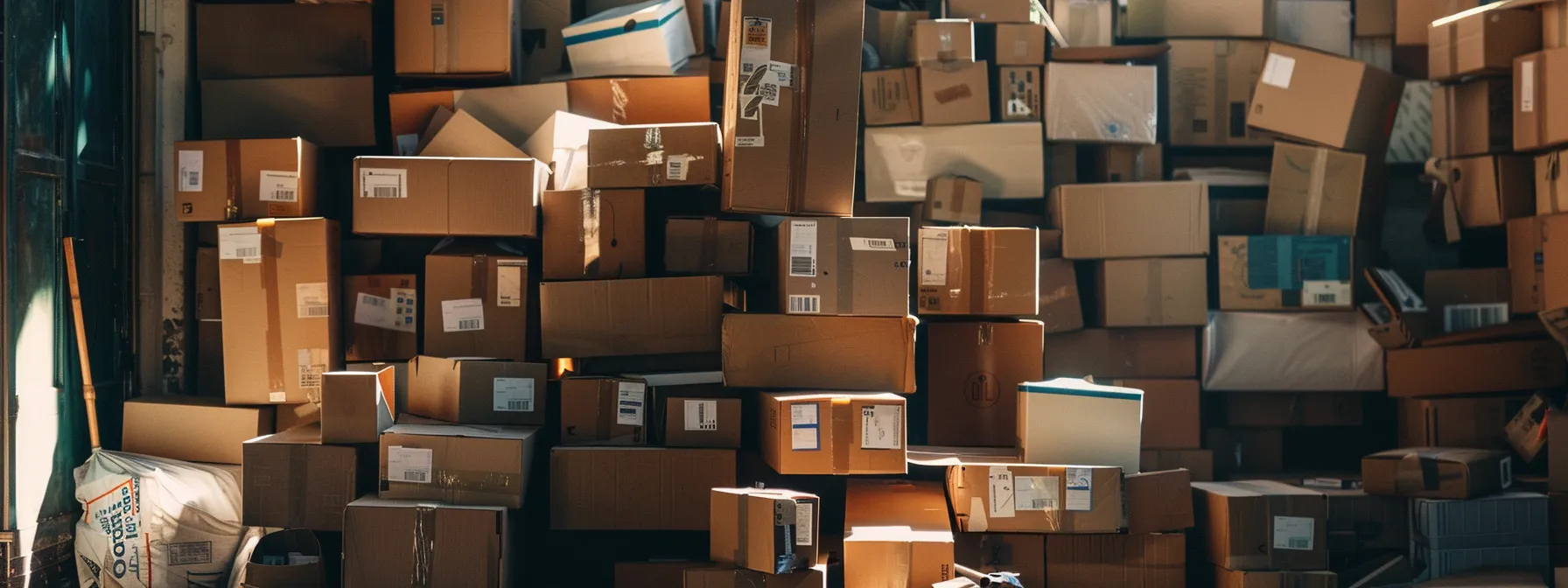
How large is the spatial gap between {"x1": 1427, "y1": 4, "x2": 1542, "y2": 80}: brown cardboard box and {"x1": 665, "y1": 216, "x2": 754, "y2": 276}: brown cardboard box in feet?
7.38

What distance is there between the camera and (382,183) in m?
3.50

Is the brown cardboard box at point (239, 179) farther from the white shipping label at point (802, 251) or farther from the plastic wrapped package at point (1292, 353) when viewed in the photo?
the plastic wrapped package at point (1292, 353)

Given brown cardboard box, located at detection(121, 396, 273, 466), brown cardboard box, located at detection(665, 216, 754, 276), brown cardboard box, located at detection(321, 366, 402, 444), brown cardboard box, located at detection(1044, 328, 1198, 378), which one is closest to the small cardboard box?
brown cardboard box, located at detection(321, 366, 402, 444)

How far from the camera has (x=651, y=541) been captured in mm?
3611

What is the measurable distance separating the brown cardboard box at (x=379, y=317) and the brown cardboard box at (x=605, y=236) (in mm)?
517

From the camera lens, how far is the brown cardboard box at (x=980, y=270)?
11.1 feet

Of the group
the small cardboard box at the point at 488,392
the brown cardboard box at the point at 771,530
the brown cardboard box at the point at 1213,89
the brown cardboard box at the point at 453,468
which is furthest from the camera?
the brown cardboard box at the point at 1213,89

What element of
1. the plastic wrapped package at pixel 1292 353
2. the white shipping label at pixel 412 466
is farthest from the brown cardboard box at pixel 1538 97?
the white shipping label at pixel 412 466

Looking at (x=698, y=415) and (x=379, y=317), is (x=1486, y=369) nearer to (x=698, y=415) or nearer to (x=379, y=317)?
(x=698, y=415)

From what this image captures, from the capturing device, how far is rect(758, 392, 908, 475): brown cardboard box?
3.14m

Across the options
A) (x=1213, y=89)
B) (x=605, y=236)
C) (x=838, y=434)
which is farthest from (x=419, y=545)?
(x=1213, y=89)

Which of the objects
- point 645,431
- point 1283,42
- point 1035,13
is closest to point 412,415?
point 645,431

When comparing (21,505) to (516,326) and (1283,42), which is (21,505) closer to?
(516,326)

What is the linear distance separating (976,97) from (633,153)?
125 centimetres
